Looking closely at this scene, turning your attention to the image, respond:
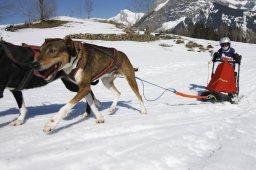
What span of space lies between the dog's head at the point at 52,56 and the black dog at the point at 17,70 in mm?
369

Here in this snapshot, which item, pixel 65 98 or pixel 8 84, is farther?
pixel 65 98

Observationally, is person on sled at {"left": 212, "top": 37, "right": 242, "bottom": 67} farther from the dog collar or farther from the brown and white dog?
the dog collar

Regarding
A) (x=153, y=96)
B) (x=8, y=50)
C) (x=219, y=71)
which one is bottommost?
(x=153, y=96)

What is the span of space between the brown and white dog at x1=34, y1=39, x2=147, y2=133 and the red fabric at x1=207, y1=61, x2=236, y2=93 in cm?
275

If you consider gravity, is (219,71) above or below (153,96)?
above

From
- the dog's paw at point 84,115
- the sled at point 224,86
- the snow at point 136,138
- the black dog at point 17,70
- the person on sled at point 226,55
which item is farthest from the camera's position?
the person on sled at point 226,55

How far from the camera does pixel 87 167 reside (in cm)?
411

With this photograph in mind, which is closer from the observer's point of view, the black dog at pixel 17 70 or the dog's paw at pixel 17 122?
the black dog at pixel 17 70

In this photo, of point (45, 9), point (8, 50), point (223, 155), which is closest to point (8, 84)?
point (8, 50)

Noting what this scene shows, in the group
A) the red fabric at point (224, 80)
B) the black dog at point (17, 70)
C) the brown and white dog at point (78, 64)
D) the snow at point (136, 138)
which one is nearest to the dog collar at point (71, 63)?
the brown and white dog at point (78, 64)

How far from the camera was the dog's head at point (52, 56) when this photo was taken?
5.29 meters

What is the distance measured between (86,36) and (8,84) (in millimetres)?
24788

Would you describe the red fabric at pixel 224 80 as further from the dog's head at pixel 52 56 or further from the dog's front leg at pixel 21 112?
the dog's front leg at pixel 21 112

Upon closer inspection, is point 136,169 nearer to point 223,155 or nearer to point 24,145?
point 223,155
